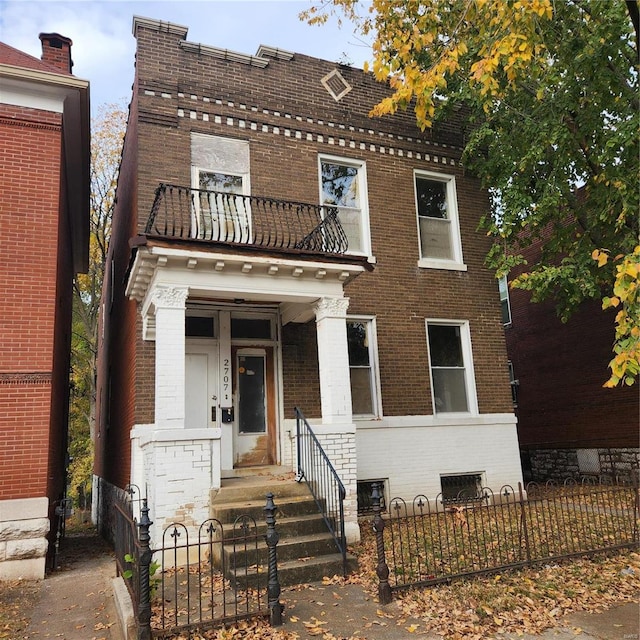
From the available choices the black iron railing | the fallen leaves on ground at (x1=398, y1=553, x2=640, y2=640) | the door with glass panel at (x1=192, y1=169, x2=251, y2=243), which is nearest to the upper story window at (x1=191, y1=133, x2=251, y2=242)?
the door with glass panel at (x1=192, y1=169, x2=251, y2=243)

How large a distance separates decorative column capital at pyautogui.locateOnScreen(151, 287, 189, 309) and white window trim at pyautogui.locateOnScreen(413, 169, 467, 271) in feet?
19.3

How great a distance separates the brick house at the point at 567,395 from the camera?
14.7 m

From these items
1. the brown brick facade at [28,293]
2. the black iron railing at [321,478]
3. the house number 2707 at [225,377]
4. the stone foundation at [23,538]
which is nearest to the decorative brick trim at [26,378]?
the brown brick facade at [28,293]

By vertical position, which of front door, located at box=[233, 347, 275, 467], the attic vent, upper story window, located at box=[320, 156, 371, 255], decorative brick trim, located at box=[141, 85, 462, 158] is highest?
the attic vent

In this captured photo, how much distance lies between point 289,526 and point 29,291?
5.57 m

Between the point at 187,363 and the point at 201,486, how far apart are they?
9.33ft

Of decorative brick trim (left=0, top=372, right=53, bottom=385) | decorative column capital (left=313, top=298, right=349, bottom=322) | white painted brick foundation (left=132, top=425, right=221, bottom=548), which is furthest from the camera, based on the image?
decorative column capital (left=313, top=298, right=349, bottom=322)

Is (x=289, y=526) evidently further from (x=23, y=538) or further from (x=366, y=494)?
(x=23, y=538)

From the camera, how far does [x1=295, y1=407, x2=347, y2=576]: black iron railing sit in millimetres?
7262

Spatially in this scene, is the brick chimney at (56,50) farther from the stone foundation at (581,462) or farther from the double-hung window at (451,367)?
the stone foundation at (581,462)

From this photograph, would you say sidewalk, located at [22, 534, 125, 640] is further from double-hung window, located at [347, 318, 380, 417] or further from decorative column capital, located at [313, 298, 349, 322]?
double-hung window, located at [347, 318, 380, 417]

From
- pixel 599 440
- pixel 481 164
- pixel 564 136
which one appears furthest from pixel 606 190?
pixel 599 440

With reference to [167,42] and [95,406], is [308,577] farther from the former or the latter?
[95,406]

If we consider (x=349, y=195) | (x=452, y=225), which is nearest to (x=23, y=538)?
(x=349, y=195)
